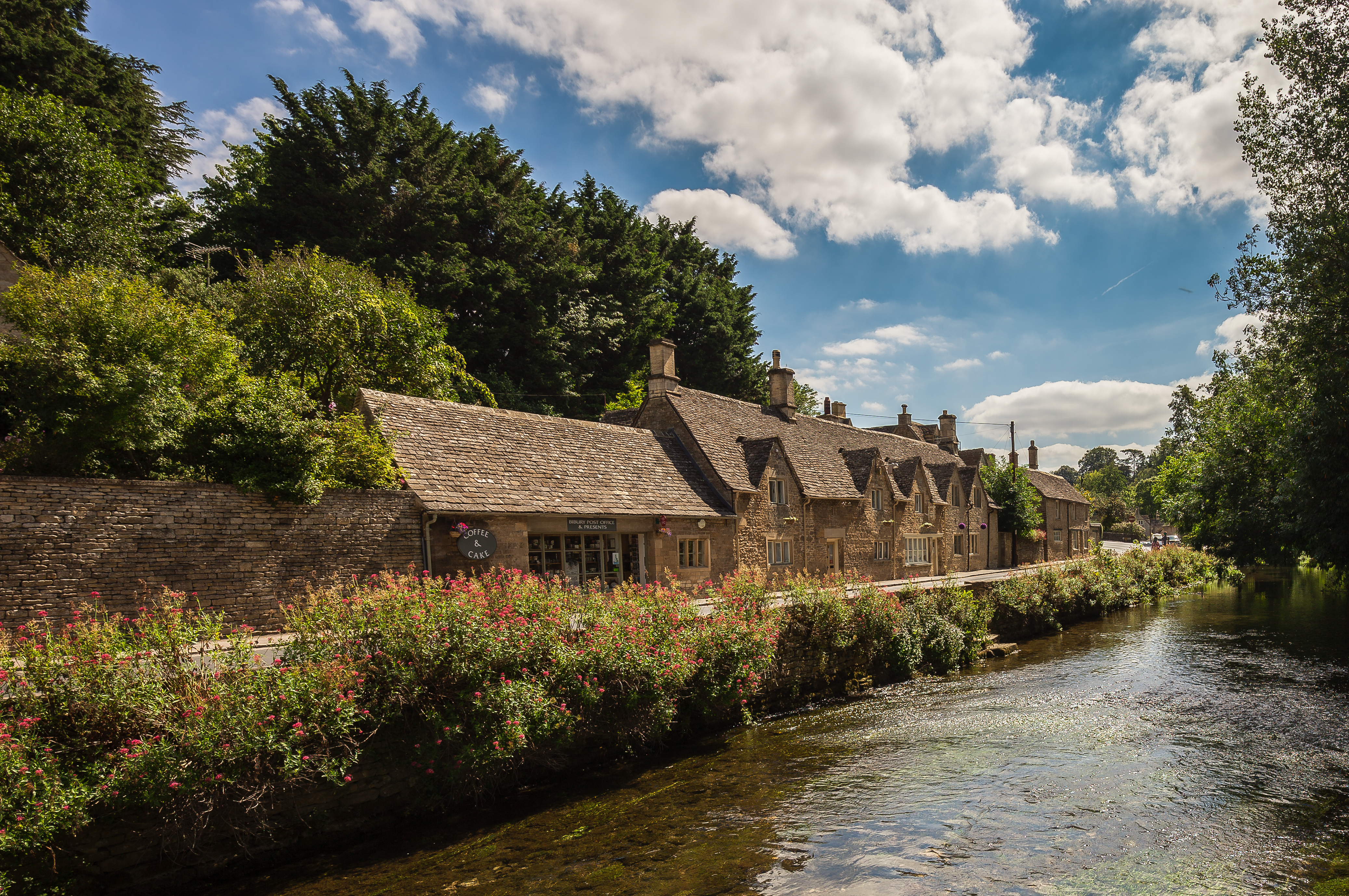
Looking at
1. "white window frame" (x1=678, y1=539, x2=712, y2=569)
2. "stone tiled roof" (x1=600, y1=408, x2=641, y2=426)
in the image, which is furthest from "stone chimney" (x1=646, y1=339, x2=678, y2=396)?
"white window frame" (x1=678, y1=539, x2=712, y2=569)

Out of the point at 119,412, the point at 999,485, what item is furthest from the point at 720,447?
the point at 999,485

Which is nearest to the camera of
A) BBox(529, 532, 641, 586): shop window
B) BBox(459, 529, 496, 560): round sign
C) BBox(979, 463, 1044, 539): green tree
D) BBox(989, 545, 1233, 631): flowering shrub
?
BBox(459, 529, 496, 560): round sign

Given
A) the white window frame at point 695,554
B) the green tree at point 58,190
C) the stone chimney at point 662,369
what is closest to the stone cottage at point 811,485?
the stone chimney at point 662,369

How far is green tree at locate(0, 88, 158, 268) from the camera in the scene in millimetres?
23719

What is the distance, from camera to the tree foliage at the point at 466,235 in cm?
3278

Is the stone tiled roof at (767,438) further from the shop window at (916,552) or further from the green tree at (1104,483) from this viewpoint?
the green tree at (1104,483)

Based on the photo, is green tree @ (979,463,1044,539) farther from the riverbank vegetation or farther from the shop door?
the riverbank vegetation

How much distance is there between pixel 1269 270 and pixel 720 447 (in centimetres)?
1879

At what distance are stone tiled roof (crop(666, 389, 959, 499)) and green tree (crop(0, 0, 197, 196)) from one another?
25294 millimetres

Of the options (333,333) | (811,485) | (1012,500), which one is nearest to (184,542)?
(333,333)

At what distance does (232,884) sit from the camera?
8.66 meters

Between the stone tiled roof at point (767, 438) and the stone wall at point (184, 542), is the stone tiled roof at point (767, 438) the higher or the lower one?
the higher one

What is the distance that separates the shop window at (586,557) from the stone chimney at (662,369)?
28.6 ft

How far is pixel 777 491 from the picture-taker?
29.2 metres
